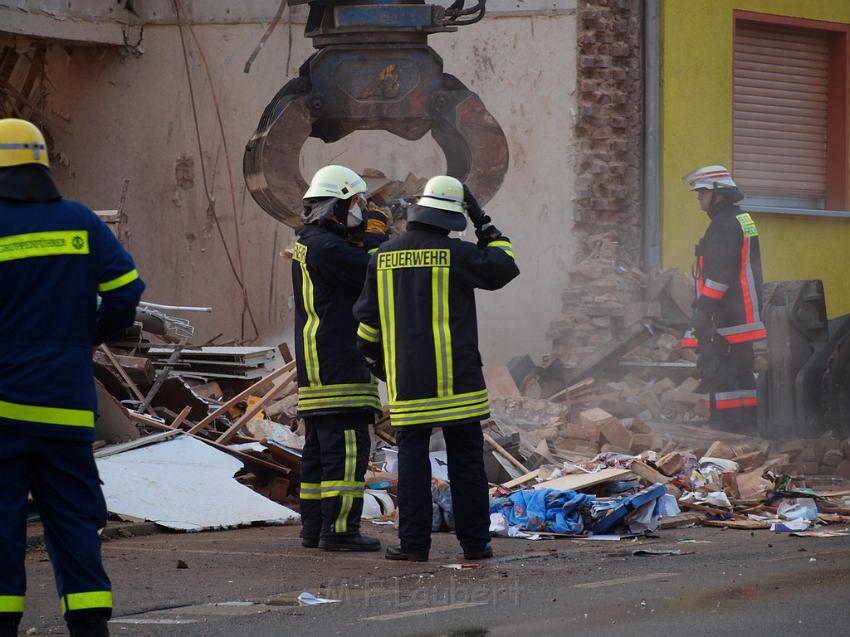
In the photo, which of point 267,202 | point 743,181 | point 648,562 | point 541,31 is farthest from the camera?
point 743,181

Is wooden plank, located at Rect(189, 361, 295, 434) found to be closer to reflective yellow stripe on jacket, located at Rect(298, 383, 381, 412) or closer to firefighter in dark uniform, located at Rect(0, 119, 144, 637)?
reflective yellow stripe on jacket, located at Rect(298, 383, 381, 412)

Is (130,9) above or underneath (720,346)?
above

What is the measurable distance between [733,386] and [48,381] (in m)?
7.42

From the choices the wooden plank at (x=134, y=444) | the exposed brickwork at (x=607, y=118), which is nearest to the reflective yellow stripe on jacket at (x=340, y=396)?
the wooden plank at (x=134, y=444)

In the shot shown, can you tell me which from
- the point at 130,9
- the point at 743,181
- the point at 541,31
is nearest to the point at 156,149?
the point at 130,9

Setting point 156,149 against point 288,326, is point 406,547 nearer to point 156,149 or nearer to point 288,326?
point 288,326

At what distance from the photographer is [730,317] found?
11180 mm

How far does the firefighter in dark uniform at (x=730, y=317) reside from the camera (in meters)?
11.1

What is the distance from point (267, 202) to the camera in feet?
28.0

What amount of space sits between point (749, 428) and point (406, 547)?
4981mm


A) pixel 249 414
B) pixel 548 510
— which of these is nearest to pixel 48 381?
pixel 548 510

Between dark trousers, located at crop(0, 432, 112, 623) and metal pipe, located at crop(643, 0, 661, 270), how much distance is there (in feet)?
33.4

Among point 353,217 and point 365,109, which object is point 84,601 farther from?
point 365,109

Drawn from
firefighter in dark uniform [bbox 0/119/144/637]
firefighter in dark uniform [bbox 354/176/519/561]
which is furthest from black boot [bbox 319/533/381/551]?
firefighter in dark uniform [bbox 0/119/144/637]
